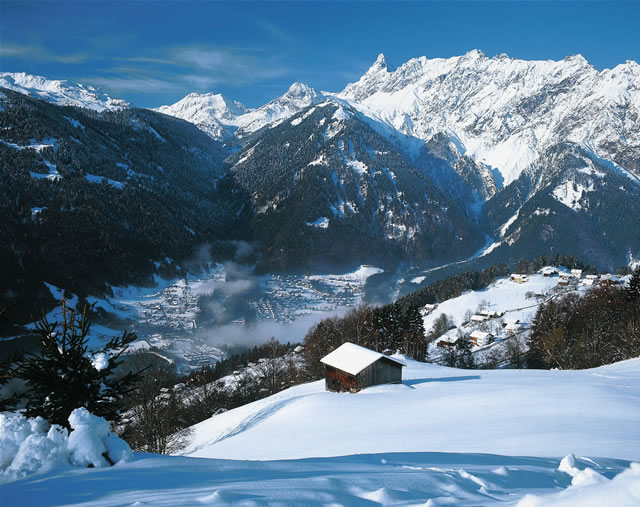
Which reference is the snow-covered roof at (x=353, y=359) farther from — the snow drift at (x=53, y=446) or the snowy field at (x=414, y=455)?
the snow drift at (x=53, y=446)

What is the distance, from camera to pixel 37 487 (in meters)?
5.04

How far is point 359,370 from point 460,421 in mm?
14423

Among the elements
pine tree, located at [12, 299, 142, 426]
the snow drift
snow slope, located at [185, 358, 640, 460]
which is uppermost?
pine tree, located at [12, 299, 142, 426]

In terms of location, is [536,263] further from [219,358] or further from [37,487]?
[37,487]

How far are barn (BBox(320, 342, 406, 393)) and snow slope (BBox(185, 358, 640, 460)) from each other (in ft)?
4.85

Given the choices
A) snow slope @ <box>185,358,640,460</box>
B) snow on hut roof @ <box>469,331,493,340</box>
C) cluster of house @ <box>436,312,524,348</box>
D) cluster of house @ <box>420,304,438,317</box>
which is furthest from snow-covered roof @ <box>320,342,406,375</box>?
cluster of house @ <box>420,304,438,317</box>

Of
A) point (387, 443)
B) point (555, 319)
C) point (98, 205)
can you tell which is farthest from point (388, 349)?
point (98, 205)

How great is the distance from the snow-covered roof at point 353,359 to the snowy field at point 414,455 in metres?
3.06

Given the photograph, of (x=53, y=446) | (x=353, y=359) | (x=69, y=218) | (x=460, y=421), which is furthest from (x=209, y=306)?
(x=53, y=446)

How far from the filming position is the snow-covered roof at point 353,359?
1211 inches

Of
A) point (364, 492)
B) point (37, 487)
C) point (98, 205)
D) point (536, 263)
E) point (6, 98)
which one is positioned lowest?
point (364, 492)

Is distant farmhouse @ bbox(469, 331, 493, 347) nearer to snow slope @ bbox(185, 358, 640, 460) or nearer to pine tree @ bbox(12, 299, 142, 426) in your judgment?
snow slope @ bbox(185, 358, 640, 460)

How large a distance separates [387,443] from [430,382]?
57.4 ft

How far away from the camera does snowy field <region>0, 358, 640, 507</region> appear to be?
15.9ft
